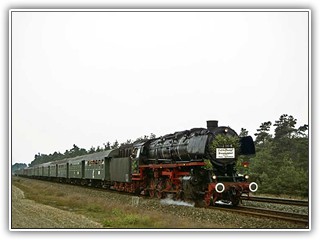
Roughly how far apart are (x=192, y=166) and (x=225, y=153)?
1.48 meters

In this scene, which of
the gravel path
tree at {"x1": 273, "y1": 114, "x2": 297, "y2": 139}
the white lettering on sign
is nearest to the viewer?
the gravel path

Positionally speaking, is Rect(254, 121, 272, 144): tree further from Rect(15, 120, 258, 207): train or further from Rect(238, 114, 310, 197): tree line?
Rect(15, 120, 258, 207): train

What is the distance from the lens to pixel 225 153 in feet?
52.4

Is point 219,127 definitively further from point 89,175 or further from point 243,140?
point 89,175

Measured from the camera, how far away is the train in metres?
15.6

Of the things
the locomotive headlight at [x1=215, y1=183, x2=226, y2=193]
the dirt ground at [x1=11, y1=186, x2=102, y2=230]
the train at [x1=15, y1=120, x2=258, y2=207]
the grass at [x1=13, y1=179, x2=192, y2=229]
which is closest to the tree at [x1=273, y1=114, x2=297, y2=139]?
the train at [x1=15, y1=120, x2=258, y2=207]

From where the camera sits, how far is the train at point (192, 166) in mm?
15562

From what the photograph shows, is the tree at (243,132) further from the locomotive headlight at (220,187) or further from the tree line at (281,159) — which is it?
the locomotive headlight at (220,187)

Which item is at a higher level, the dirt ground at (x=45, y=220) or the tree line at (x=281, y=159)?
the tree line at (x=281, y=159)

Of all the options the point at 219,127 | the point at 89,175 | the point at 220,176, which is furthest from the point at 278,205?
the point at 89,175

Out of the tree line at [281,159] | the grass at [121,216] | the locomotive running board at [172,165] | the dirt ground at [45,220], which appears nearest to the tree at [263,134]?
the tree line at [281,159]

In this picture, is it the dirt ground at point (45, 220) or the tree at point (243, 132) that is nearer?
the dirt ground at point (45, 220)

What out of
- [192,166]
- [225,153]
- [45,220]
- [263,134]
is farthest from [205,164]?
[45,220]

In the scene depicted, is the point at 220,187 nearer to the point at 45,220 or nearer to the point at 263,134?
→ the point at 263,134
